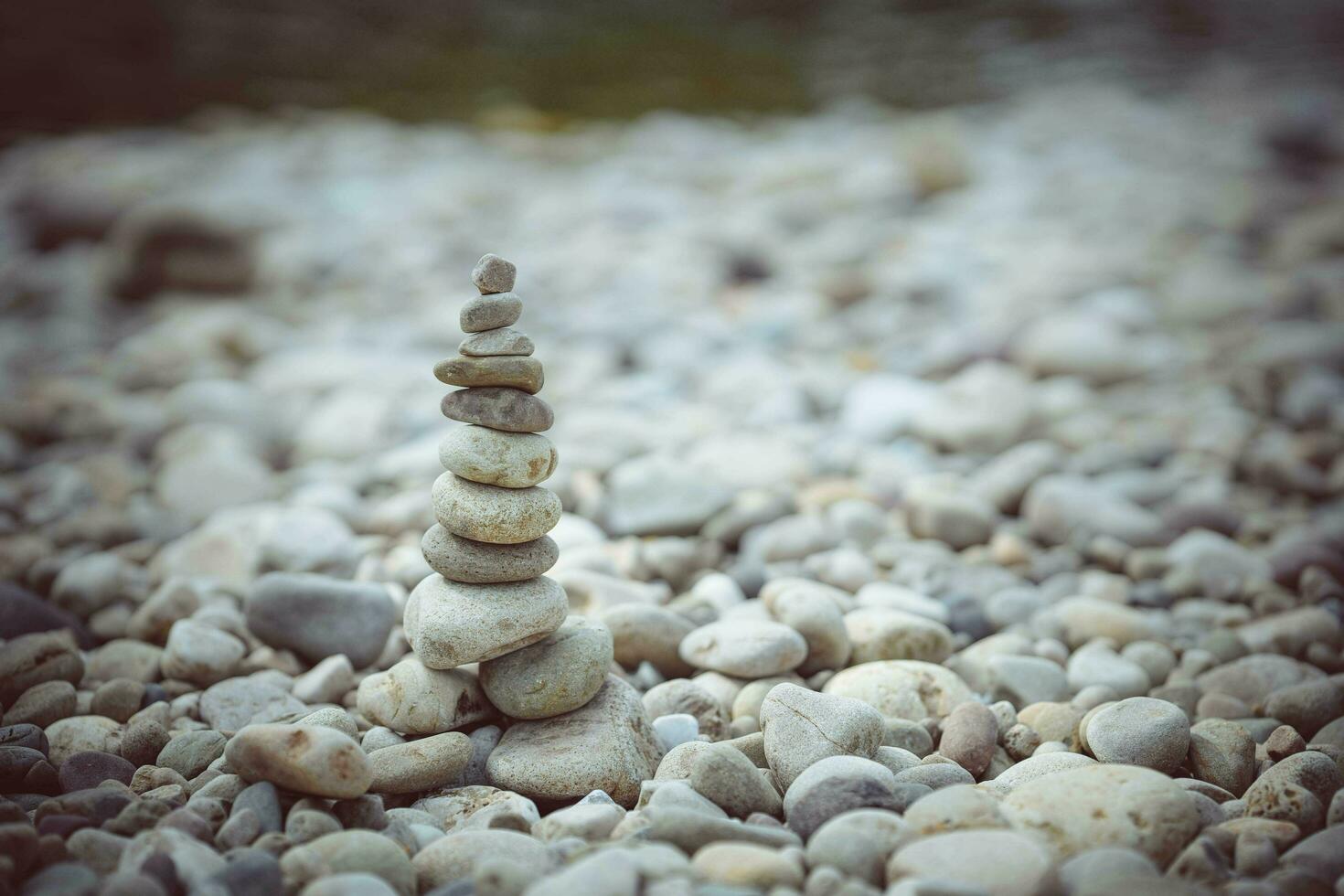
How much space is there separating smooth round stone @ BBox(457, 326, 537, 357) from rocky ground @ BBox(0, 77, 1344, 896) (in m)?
0.65

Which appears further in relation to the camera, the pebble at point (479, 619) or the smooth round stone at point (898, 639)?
the smooth round stone at point (898, 639)

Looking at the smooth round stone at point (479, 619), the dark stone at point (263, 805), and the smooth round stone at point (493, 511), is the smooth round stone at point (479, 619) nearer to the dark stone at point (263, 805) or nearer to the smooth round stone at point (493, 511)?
the smooth round stone at point (493, 511)

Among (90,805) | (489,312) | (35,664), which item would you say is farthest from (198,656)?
(489,312)

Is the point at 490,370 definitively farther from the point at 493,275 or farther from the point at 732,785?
the point at 732,785

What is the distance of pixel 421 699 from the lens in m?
2.07

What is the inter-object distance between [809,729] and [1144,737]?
714 mm

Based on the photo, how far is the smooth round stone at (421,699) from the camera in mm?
2068

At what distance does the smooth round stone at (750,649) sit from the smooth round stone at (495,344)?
0.87m

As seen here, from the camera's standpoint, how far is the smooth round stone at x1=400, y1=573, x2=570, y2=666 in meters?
2.03

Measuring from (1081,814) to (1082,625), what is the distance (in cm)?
106

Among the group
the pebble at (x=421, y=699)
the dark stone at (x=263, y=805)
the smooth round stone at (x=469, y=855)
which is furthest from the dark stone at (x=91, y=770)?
the smooth round stone at (x=469, y=855)

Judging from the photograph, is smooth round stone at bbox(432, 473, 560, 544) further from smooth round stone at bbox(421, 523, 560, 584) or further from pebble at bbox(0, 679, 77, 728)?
pebble at bbox(0, 679, 77, 728)

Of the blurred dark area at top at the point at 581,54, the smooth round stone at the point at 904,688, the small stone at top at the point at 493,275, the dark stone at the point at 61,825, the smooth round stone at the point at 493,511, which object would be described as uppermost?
the blurred dark area at top at the point at 581,54

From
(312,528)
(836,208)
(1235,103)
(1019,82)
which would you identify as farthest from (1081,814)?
(1019,82)
